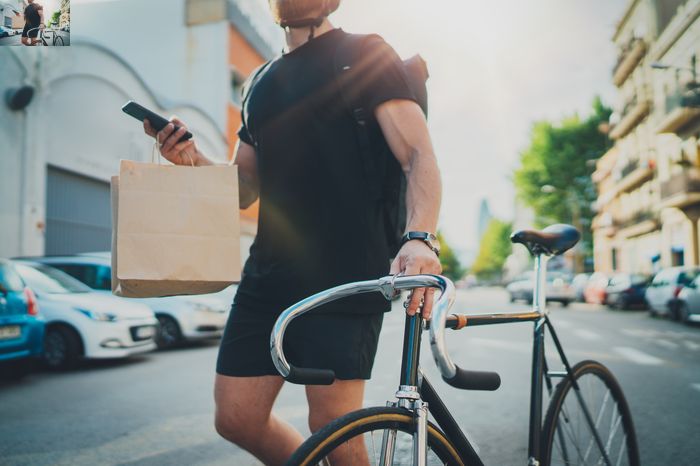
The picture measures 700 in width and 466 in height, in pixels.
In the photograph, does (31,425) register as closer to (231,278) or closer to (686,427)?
(231,278)

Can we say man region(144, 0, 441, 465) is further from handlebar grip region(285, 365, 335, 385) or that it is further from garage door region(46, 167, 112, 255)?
garage door region(46, 167, 112, 255)

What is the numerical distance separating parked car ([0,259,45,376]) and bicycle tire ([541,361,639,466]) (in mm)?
5580

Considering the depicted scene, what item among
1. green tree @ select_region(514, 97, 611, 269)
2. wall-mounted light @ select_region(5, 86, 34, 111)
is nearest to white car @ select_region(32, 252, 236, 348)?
wall-mounted light @ select_region(5, 86, 34, 111)

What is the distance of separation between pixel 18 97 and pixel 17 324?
7472 mm

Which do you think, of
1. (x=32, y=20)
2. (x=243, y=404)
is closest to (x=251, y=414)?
(x=243, y=404)

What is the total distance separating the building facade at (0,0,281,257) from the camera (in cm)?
1260

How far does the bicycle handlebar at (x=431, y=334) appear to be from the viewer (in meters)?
1.21

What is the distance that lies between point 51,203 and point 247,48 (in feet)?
45.2

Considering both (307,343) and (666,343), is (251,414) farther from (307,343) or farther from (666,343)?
(666,343)

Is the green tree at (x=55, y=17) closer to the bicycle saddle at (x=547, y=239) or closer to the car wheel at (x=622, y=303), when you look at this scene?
the bicycle saddle at (x=547, y=239)

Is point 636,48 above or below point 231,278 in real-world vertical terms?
above

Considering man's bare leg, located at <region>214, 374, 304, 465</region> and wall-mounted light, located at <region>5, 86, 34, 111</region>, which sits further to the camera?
wall-mounted light, located at <region>5, 86, 34, 111</region>

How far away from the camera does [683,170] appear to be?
26.7 m

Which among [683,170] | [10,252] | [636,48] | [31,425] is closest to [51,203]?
[10,252]
